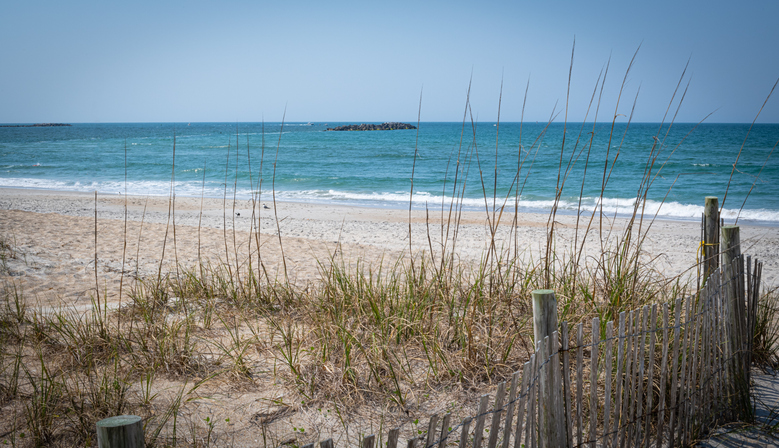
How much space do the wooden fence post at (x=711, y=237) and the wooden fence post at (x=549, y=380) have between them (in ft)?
5.65

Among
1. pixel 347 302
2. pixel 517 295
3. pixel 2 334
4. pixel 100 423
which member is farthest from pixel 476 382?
pixel 2 334

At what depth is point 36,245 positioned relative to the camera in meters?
6.20

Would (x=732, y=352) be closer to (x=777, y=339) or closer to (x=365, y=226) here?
(x=777, y=339)

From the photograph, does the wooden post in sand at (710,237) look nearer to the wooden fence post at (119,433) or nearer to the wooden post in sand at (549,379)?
the wooden post in sand at (549,379)

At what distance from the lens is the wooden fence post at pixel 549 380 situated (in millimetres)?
1577

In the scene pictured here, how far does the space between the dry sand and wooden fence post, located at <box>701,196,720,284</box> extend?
0.61 meters

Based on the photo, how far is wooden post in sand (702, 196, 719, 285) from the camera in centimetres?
271

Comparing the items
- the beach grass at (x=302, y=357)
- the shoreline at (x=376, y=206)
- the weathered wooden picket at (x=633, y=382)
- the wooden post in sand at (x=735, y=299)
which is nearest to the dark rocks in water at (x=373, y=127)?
the shoreline at (x=376, y=206)

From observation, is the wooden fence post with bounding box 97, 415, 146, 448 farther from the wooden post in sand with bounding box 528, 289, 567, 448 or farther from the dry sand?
the dry sand

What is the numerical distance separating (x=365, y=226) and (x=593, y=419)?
8.20m

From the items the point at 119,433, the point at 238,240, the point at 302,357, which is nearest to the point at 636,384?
the point at 302,357

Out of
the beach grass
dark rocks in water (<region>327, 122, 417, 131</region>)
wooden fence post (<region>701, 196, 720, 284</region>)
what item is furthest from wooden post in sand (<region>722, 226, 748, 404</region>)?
dark rocks in water (<region>327, 122, 417, 131</region>)

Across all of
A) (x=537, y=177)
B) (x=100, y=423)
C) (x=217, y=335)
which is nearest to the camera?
(x=100, y=423)

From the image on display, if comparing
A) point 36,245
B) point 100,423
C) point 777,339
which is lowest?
point 36,245
